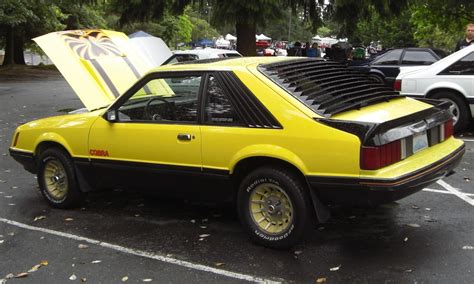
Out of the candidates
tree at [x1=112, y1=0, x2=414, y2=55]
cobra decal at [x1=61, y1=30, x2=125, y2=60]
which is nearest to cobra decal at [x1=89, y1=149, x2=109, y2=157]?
cobra decal at [x1=61, y1=30, x2=125, y2=60]

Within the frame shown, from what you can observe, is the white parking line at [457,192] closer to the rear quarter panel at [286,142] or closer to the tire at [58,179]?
the rear quarter panel at [286,142]

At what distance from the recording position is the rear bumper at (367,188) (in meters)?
4.01

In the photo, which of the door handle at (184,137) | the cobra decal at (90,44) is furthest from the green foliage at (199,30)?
the door handle at (184,137)

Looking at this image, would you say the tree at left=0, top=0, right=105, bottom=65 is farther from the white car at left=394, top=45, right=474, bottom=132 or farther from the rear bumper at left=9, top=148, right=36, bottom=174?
the rear bumper at left=9, top=148, right=36, bottom=174

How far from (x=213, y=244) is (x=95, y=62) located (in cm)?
287

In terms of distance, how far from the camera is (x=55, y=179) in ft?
19.5

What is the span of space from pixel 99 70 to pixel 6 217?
6.33 ft

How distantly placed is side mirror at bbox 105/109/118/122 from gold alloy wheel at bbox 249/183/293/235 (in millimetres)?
1637

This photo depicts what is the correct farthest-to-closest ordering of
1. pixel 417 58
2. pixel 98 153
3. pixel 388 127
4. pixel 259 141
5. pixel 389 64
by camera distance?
pixel 389 64
pixel 417 58
pixel 98 153
pixel 259 141
pixel 388 127

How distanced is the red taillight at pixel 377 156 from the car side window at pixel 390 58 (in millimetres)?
10388

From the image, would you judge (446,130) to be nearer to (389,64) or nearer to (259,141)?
(259,141)

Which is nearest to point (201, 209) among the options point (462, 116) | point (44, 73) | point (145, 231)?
point (145, 231)

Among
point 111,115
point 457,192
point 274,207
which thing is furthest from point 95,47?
point 457,192

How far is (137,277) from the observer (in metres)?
4.13
